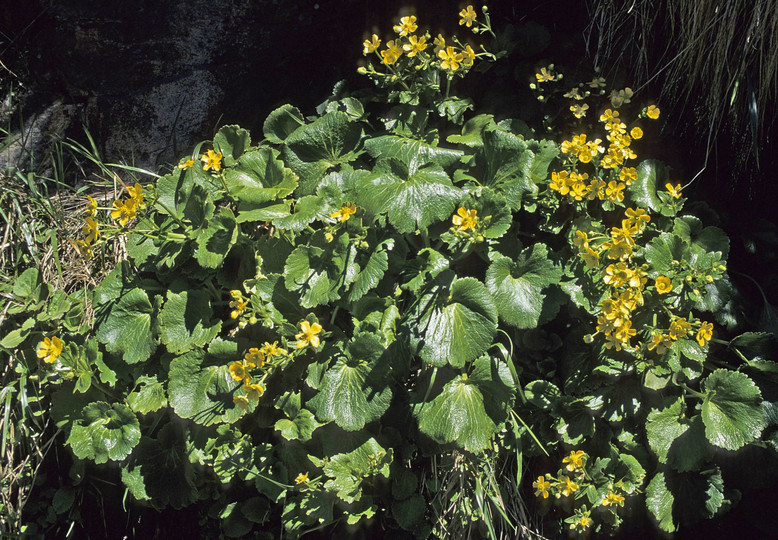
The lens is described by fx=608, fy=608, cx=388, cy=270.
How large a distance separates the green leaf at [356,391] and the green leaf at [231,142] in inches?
35.0

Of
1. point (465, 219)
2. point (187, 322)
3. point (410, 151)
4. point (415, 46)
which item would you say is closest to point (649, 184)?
point (465, 219)

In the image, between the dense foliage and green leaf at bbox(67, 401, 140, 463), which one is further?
green leaf at bbox(67, 401, 140, 463)

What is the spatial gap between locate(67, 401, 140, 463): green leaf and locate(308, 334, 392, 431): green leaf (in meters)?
0.72

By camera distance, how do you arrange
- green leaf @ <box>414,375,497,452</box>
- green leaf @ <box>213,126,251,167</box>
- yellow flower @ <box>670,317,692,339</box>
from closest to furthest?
yellow flower @ <box>670,317,692,339</box>
green leaf @ <box>414,375,497,452</box>
green leaf @ <box>213,126,251,167</box>

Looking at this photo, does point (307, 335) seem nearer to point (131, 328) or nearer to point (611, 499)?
point (131, 328)

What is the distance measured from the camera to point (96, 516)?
2623 millimetres

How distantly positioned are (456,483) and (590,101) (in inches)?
62.2

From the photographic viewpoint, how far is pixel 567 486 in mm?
2047

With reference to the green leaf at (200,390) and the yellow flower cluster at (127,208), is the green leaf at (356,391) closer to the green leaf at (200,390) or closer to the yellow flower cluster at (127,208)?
the green leaf at (200,390)

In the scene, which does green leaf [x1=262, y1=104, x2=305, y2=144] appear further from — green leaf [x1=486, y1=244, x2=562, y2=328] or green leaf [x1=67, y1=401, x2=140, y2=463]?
green leaf [x1=67, y1=401, x2=140, y2=463]

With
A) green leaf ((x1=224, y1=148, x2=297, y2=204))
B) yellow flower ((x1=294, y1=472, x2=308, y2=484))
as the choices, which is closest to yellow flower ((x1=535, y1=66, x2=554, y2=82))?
green leaf ((x1=224, y1=148, x2=297, y2=204))

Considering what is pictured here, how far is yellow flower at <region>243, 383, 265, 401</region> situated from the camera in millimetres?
1879

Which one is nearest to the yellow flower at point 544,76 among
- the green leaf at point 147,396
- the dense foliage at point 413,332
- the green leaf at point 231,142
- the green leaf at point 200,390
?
the dense foliage at point 413,332

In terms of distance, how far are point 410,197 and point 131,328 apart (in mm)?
1129
